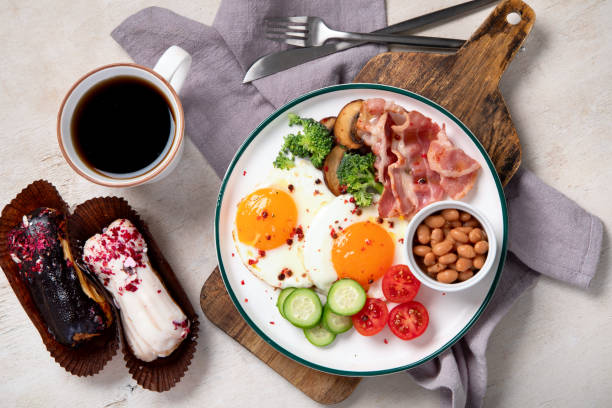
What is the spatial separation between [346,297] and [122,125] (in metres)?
1.75

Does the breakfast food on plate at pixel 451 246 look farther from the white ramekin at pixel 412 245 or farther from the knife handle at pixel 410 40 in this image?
the knife handle at pixel 410 40

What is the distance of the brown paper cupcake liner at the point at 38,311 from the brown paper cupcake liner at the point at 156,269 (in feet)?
0.50

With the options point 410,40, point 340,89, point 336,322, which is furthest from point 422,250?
point 410,40

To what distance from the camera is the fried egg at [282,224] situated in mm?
2756

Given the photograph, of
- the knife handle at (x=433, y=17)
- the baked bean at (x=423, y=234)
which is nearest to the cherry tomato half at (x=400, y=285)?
the baked bean at (x=423, y=234)

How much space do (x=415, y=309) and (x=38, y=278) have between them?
92.5 inches

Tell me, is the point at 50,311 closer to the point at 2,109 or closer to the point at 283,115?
the point at 2,109

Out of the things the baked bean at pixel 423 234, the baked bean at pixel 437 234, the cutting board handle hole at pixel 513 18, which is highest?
the cutting board handle hole at pixel 513 18

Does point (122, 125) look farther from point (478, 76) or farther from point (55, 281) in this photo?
point (478, 76)

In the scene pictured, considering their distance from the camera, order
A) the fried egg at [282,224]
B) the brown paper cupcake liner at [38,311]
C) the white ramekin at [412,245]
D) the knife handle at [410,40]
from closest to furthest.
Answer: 1. the white ramekin at [412,245]
2. the fried egg at [282,224]
3. the brown paper cupcake liner at [38,311]
4. the knife handle at [410,40]

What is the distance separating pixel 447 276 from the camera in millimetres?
2494

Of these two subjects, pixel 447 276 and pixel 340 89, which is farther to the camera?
pixel 340 89

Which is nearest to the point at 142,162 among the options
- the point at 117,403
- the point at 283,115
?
the point at 283,115

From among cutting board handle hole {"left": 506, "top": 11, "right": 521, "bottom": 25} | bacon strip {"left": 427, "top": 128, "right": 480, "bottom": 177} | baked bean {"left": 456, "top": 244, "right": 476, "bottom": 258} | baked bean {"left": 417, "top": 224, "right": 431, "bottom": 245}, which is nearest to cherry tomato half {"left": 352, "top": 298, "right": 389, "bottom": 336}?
baked bean {"left": 417, "top": 224, "right": 431, "bottom": 245}
